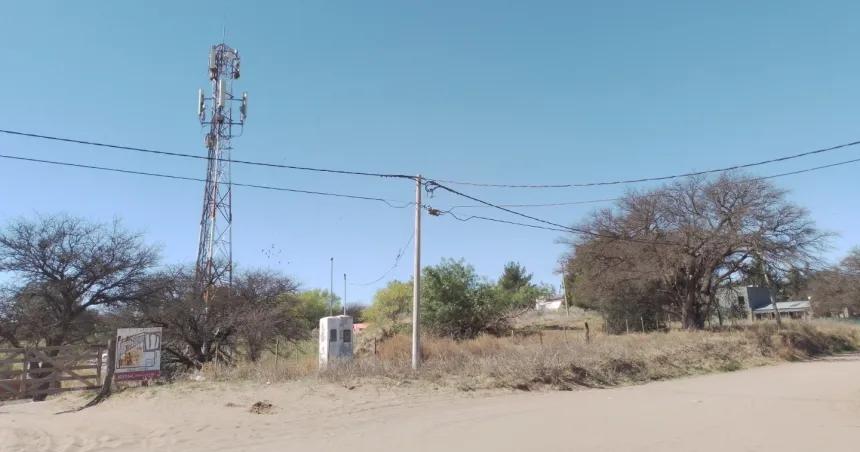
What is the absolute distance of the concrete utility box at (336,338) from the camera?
20.3m

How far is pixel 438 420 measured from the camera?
11.9 m

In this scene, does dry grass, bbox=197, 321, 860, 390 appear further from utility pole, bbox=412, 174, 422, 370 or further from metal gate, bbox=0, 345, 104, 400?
metal gate, bbox=0, 345, 104, 400

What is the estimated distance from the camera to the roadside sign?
17891mm

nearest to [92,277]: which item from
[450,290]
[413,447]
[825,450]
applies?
[450,290]

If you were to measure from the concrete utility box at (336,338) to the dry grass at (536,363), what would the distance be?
714 millimetres

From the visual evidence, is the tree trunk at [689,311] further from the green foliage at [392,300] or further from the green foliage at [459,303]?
the green foliage at [392,300]

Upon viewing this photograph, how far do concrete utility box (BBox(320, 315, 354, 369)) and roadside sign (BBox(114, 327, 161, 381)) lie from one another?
17.6ft

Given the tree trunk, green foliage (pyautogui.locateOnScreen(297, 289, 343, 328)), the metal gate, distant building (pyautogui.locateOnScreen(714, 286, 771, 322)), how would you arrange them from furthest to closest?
green foliage (pyautogui.locateOnScreen(297, 289, 343, 328)), distant building (pyautogui.locateOnScreen(714, 286, 771, 322)), the tree trunk, the metal gate

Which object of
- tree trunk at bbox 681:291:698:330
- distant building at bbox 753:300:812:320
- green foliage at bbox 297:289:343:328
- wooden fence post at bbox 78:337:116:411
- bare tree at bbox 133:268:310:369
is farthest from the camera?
green foliage at bbox 297:289:343:328

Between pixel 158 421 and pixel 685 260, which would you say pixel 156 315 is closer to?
pixel 158 421

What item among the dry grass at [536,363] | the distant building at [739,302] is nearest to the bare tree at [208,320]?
the dry grass at [536,363]

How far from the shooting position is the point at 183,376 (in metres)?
18.9

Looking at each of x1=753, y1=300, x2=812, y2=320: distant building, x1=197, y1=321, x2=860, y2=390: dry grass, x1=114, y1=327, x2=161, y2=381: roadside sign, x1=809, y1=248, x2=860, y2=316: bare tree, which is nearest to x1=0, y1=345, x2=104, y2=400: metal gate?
x1=114, y1=327, x2=161, y2=381: roadside sign

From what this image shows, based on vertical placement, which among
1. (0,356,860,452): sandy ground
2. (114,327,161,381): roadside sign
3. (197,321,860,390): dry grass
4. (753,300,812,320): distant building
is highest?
(753,300,812,320): distant building
